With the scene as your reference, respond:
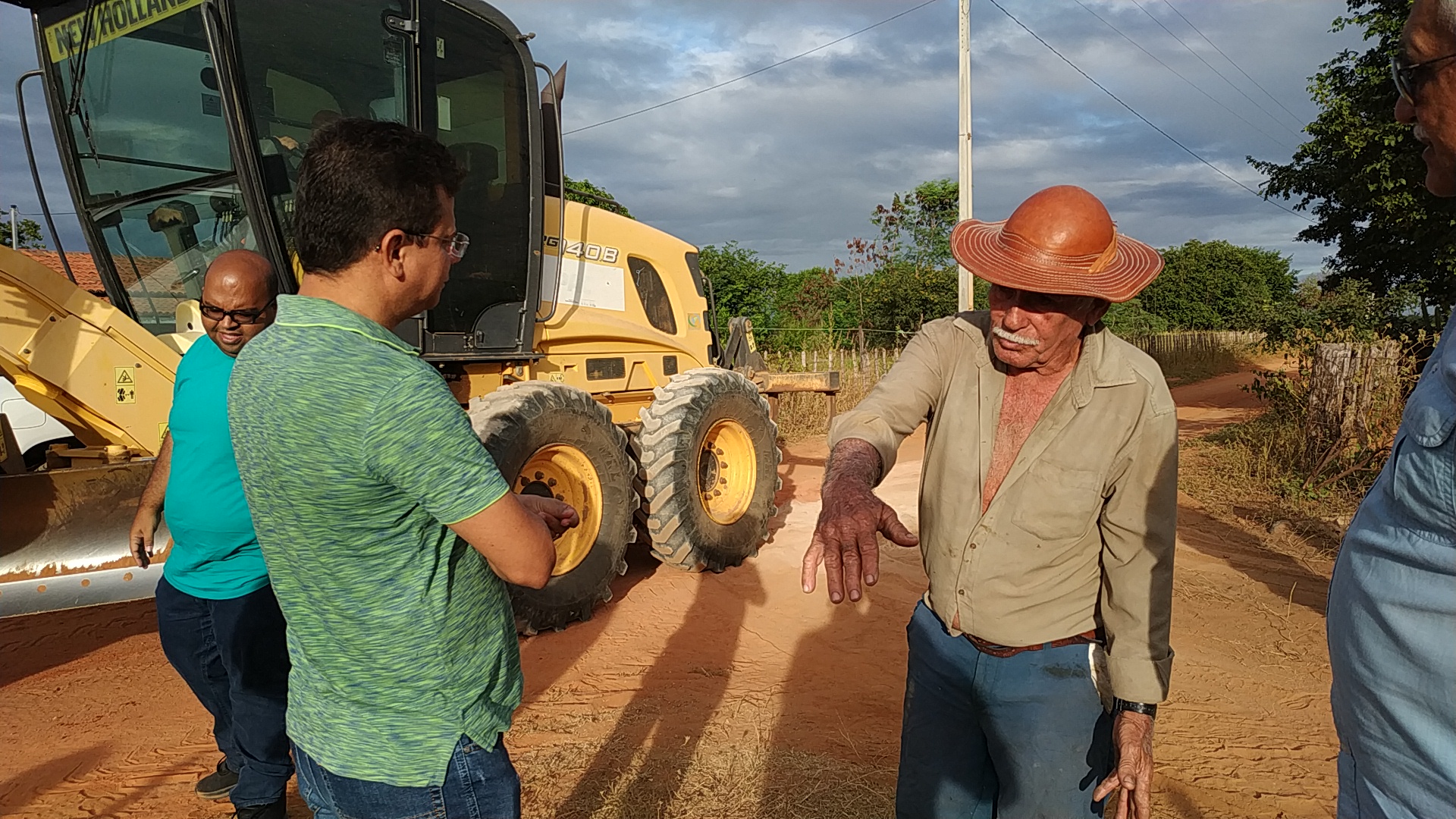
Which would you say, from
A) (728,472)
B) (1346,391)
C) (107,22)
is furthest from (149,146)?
(1346,391)

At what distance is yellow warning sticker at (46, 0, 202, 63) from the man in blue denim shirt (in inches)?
187

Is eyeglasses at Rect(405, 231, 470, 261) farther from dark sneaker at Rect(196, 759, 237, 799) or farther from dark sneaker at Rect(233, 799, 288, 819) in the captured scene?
dark sneaker at Rect(196, 759, 237, 799)

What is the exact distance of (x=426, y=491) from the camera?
1.44 meters

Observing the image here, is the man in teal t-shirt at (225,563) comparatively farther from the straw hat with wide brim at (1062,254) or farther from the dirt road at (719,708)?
the straw hat with wide brim at (1062,254)

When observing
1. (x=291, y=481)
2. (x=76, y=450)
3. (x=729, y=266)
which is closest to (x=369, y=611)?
(x=291, y=481)

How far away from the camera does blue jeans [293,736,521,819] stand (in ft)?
5.22

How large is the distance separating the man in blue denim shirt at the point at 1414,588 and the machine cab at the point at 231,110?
4014 millimetres

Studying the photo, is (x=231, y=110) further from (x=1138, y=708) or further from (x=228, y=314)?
(x=1138, y=708)

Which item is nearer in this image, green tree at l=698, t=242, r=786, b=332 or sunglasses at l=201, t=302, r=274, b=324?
sunglasses at l=201, t=302, r=274, b=324

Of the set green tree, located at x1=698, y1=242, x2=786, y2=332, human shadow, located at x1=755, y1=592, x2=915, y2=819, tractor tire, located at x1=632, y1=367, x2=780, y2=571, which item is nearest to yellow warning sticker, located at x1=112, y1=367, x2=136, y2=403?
tractor tire, located at x1=632, y1=367, x2=780, y2=571

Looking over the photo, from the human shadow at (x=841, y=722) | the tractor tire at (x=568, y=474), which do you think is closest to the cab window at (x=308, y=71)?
the tractor tire at (x=568, y=474)

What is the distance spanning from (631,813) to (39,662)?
12.6 ft

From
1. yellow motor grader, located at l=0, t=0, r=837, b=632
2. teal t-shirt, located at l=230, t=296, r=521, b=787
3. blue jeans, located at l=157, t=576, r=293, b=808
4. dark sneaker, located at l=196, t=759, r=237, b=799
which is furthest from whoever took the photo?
yellow motor grader, located at l=0, t=0, r=837, b=632

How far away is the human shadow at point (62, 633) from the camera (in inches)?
186
